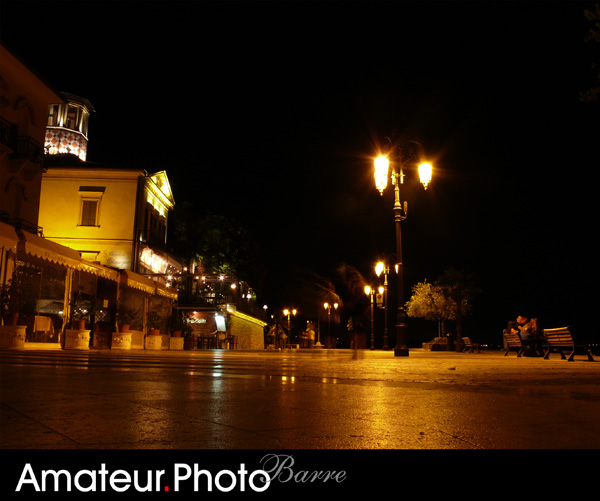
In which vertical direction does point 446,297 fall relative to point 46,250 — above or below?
above

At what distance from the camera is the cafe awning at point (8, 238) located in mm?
11477

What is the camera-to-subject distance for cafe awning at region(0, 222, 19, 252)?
1148cm

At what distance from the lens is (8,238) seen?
38.3 ft

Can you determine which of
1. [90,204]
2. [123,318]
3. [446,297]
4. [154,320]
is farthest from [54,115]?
[446,297]

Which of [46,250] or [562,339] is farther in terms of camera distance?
[46,250]

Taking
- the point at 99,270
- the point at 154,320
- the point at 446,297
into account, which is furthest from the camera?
the point at 446,297

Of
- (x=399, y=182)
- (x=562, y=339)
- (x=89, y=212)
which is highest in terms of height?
(x=89, y=212)

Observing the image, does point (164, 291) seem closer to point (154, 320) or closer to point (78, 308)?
point (154, 320)

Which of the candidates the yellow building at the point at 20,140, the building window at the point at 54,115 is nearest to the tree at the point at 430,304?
the building window at the point at 54,115

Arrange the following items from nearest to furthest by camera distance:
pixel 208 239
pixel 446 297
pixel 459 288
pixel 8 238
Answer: pixel 8 238, pixel 208 239, pixel 459 288, pixel 446 297

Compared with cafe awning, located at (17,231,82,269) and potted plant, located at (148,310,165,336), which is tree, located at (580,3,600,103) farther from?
potted plant, located at (148,310,165,336)

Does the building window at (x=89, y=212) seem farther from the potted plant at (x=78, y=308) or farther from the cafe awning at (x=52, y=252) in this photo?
the cafe awning at (x=52, y=252)
